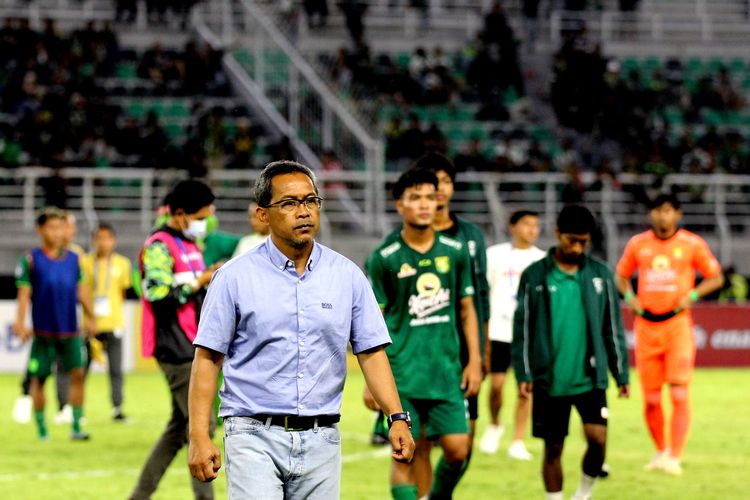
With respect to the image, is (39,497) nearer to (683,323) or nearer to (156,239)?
(156,239)

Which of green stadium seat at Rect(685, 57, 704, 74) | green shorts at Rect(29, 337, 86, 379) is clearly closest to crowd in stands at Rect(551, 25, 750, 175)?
green stadium seat at Rect(685, 57, 704, 74)

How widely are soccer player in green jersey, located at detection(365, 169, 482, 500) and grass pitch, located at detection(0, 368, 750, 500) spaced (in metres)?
2.36

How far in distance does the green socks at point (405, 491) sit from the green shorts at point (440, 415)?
1.12 ft

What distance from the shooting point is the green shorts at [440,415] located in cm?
912

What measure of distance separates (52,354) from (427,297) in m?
7.07

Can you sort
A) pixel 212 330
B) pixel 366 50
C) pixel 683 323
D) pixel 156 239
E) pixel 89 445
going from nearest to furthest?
pixel 212 330, pixel 156 239, pixel 683 323, pixel 89 445, pixel 366 50

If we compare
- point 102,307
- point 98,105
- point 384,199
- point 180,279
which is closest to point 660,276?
point 180,279

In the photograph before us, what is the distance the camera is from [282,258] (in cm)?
Result: 624

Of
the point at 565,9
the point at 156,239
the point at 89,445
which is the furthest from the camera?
the point at 565,9

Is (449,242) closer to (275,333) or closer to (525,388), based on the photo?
(525,388)

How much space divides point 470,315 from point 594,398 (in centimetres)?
117

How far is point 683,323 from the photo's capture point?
13.2m

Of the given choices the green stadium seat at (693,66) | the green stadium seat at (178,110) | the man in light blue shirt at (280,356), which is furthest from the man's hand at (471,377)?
the green stadium seat at (693,66)

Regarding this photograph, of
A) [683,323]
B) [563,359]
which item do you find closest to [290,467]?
[563,359]
